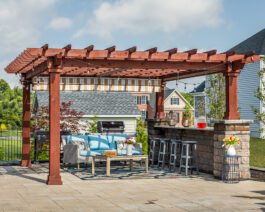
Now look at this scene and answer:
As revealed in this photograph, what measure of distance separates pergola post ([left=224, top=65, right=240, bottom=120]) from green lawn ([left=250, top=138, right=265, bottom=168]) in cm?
504

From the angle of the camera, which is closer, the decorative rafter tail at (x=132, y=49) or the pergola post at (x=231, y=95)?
the decorative rafter tail at (x=132, y=49)

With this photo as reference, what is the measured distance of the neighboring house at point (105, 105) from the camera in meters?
32.1

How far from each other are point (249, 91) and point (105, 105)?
36.8 feet

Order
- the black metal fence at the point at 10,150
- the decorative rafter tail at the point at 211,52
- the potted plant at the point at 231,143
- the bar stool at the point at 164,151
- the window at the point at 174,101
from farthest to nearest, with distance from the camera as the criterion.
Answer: the window at the point at 174,101 < the black metal fence at the point at 10,150 < the bar stool at the point at 164,151 < the decorative rafter tail at the point at 211,52 < the potted plant at the point at 231,143

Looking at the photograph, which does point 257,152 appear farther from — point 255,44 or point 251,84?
point 255,44

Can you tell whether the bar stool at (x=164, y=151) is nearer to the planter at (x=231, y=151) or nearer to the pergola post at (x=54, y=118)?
the planter at (x=231, y=151)

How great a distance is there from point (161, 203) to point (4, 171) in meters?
6.03

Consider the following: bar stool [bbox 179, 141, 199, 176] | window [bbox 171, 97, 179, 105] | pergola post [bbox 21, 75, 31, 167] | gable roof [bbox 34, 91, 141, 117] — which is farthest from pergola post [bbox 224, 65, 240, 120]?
window [bbox 171, 97, 179, 105]

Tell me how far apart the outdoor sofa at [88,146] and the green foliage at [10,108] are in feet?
94.3

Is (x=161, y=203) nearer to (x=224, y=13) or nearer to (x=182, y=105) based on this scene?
(x=224, y=13)

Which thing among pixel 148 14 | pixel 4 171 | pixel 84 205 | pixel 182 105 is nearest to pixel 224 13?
pixel 148 14

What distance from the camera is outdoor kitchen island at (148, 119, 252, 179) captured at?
11.2 metres

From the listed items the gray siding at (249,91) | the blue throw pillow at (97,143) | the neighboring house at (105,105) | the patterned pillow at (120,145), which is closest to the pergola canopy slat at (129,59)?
the blue throw pillow at (97,143)

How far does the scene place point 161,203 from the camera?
8109 millimetres
